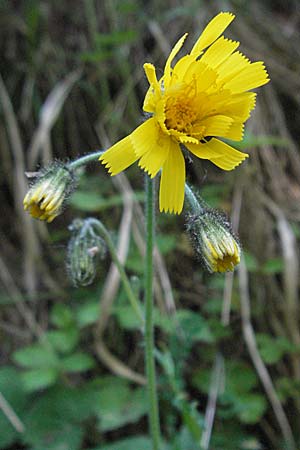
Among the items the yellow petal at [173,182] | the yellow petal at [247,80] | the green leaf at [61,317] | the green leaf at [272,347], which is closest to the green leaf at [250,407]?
the green leaf at [272,347]

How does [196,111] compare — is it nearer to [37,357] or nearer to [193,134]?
[193,134]

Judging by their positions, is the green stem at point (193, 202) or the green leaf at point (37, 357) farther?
the green leaf at point (37, 357)

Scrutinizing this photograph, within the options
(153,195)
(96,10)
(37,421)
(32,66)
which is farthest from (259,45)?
(37,421)

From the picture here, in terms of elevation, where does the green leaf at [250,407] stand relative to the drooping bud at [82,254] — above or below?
below

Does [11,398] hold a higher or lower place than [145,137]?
lower

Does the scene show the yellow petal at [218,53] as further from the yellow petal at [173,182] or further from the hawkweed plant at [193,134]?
the yellow petal at [173,182]

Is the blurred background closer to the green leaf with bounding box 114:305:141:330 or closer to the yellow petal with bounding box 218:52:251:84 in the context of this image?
the green leaf with bounding box 114:305:141:330

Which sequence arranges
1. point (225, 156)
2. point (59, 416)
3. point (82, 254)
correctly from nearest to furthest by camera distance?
point (225, 156), point (82, 254), point (59, 416)

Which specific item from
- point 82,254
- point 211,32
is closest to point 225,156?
point 211,32
